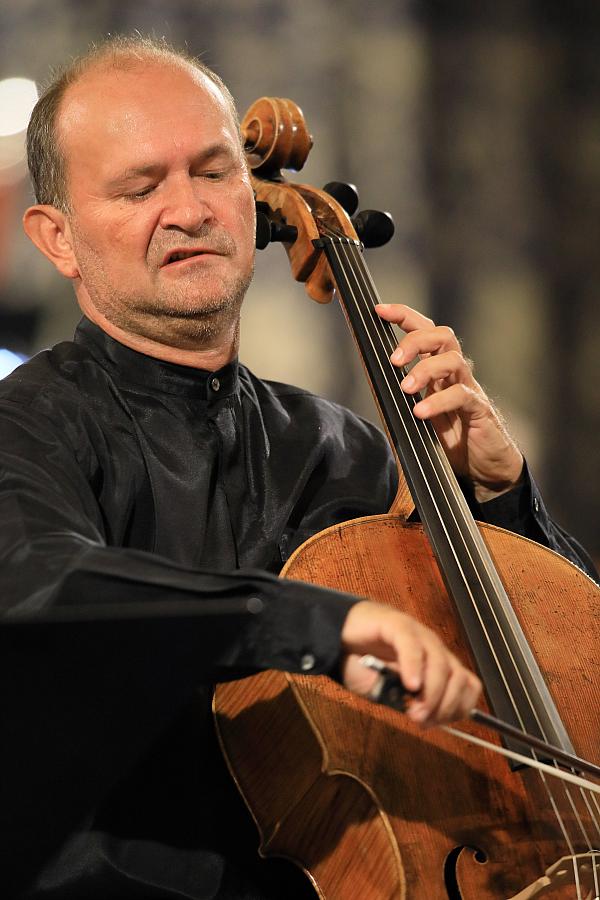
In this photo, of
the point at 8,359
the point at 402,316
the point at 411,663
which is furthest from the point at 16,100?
the point at 411,663

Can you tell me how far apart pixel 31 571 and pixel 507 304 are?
2.73 meters

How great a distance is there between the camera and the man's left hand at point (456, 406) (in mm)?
1483

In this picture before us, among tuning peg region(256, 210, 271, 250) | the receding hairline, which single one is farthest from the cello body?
the receding hairline

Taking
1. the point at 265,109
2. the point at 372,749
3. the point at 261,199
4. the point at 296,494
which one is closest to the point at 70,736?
the point at 372,749

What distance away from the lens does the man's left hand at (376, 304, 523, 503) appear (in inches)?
58.4

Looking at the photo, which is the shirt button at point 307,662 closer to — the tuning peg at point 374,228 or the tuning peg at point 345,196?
the tuning peg at point 374,228

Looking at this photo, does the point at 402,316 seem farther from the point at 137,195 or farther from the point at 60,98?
the point at 60,98

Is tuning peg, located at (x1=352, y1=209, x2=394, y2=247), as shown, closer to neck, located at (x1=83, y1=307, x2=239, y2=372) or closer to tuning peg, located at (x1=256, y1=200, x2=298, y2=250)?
tuning peg, located at (x1=256, y1=200, x2=298, y2=250)

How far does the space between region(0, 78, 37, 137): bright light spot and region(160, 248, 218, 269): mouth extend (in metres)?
1.71

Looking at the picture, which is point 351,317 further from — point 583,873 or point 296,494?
point 583,873

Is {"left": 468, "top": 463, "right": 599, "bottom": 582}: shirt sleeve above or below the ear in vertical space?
below

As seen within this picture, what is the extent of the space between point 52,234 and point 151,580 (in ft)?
2.77

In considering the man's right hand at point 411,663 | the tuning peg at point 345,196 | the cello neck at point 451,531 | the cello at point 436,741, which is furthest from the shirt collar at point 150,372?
the man's right hand at point 411,663

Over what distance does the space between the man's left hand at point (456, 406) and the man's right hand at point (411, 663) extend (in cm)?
58
